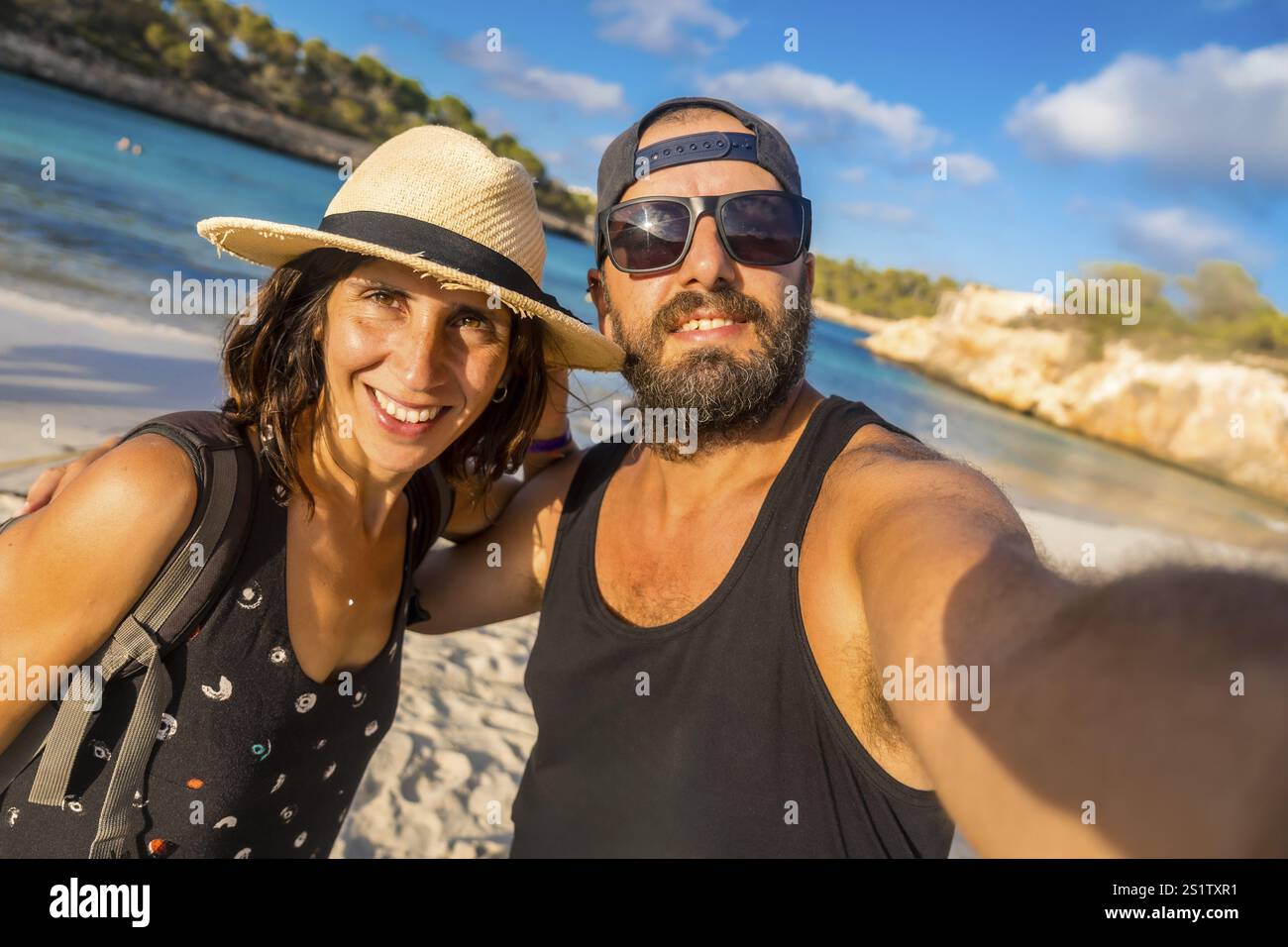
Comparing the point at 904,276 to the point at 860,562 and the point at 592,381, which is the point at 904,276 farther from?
the point at 860,562

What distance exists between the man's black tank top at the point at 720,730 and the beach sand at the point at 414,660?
1.87ft

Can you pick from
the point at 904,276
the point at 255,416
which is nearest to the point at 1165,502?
the point at 255,416

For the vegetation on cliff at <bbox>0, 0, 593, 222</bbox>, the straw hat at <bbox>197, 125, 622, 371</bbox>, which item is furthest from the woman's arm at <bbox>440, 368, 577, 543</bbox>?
the vegetation on cliff at <bbox>0, 0, 593, 222</bbox>

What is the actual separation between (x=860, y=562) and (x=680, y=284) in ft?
4.02

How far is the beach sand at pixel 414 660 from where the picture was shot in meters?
3.35

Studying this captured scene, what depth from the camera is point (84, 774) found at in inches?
59.6

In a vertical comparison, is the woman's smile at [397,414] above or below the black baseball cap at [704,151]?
below

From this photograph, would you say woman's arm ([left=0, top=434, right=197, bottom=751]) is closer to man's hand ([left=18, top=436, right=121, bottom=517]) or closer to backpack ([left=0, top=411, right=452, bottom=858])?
backpack ([left=0, top=411, right=452, bottom=858])

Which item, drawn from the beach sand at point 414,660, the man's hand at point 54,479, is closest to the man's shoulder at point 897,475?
the beach sand at point 414,660

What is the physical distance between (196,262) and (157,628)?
18.2 metres

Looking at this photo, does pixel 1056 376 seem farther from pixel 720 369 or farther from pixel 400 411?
pixel 400 411

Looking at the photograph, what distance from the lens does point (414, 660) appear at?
483 centimetres

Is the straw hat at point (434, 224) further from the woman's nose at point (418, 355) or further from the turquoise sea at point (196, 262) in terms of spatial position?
the turquoise sea at point (196, 262)

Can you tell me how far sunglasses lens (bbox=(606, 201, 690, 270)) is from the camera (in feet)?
8.16
